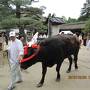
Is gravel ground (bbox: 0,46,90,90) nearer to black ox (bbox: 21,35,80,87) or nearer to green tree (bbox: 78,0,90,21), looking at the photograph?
black ox (bbox: 21,35,80,87)

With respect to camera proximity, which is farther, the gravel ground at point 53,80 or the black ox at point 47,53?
the black ox at point 47,53

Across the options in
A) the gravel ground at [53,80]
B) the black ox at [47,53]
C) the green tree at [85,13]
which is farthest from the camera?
the green tree at [85,13]

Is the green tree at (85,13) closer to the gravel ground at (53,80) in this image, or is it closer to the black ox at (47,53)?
the gravel ground at (53,80)

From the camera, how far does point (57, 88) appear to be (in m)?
10.4

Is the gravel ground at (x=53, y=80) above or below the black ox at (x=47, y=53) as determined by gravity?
below

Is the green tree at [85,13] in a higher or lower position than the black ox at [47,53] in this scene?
lower

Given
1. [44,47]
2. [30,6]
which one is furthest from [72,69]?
[30,6]

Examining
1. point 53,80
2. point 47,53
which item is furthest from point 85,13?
point 47,53

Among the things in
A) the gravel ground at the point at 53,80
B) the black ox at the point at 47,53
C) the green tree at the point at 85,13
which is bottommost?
the green tree at the point at 85,13

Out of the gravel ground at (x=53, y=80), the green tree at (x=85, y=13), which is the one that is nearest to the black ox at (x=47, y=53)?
the gravel ground at (x=53, y=80)

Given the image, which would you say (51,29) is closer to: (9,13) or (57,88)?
(9,13)

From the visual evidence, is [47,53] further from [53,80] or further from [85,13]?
[85,13]

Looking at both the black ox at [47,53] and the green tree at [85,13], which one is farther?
the green tree at [85,13]

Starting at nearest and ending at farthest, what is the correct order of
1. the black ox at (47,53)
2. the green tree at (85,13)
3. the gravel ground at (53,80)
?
1. the gravel ground at (53,80)
2. the black ox at (47,53)
3. the green tree at (85,13)
